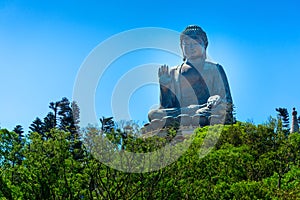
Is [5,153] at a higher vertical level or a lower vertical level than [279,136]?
lower

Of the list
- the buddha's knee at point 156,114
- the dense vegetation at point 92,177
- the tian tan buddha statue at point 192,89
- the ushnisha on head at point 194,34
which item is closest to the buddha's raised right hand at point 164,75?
the tian tan buddha statue at point 192,89

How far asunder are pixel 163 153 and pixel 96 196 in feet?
6.36

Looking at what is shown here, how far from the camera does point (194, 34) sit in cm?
2892

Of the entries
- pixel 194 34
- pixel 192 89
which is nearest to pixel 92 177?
pixel 192 89

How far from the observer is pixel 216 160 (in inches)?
595

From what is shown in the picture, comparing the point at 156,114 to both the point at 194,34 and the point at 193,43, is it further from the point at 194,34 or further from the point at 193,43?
the point at 194,34

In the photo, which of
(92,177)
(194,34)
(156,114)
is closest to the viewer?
(92,177)

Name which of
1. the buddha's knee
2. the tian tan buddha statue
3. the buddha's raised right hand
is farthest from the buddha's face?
the buddha's knee

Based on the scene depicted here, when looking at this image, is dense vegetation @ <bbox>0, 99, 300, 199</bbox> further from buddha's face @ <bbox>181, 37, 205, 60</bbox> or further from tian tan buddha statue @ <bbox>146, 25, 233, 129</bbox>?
buddha's face @ <bbox>181, 37, 205, 60</bbox>

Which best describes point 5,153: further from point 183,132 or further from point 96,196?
point 183,132

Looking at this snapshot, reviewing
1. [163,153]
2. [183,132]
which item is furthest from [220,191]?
[183,132]

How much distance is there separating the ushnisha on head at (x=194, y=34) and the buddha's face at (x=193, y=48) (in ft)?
0.41

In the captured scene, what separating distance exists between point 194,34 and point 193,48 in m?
0.80

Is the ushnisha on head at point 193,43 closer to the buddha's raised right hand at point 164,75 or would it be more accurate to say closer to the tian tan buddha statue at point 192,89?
the tian tan buddha statue at point 192,89
